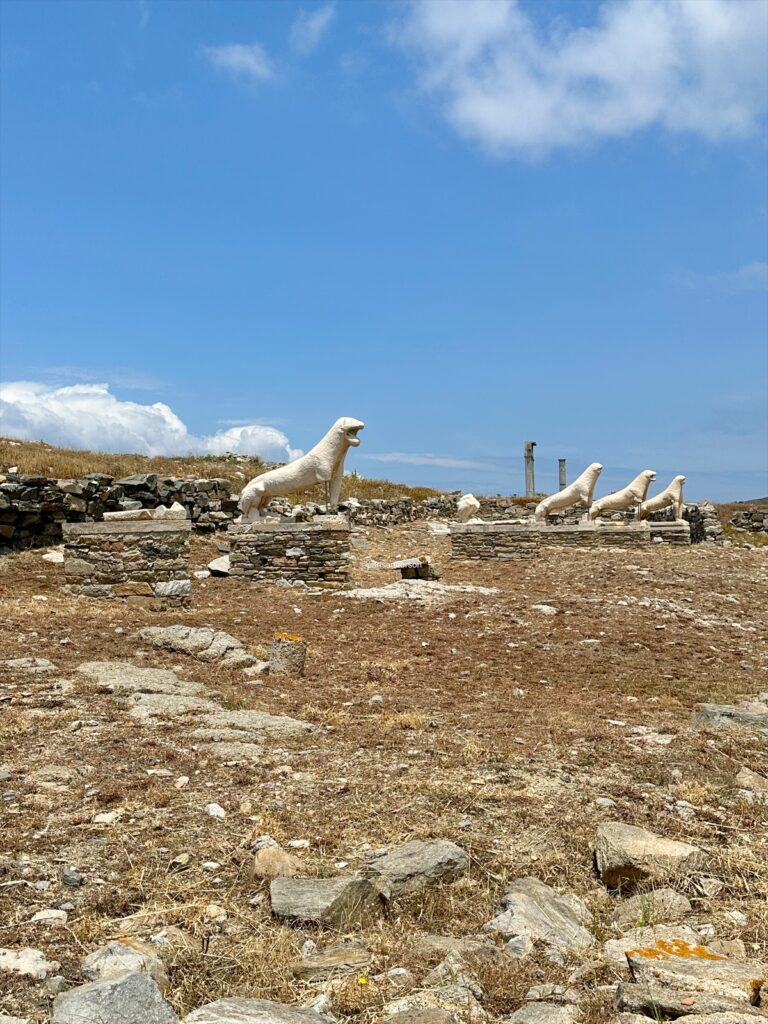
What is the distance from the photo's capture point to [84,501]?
57.7 ft

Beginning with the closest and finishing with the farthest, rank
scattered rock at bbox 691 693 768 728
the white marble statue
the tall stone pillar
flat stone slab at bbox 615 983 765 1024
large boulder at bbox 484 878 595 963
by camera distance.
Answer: flat stone slab at bbox 615 983 765 1024 < large boulder at bbox 484 878 595 963 < scattered rock at bbox 691 693 768 728 < the white marble statue < the tall stone pillar

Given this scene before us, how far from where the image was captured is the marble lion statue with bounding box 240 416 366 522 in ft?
50.3

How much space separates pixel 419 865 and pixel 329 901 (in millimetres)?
485

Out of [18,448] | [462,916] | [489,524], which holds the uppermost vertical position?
[18,448]

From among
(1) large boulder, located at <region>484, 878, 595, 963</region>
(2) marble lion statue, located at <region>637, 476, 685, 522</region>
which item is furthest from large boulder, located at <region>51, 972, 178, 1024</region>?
(2) marble lion statue, located at <region>637, 476, 685, 522</region>

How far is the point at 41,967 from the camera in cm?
286

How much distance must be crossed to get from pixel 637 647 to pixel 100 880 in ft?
25.7

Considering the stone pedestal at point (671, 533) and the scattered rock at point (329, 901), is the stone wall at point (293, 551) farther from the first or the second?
the scattered rock at point (329, 901)

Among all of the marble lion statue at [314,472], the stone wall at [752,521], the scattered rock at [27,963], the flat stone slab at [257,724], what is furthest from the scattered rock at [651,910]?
the stone wall at [752,521]

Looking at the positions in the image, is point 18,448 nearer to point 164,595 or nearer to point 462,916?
point 164,595

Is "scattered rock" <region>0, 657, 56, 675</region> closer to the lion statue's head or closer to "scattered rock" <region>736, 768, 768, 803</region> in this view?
"scattered rock" <region>736, 768, 768, 803</region>

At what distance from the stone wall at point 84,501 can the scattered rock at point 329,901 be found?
580 inches

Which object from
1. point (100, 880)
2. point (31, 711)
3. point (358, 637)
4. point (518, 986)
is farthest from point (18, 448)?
point (518, 986)

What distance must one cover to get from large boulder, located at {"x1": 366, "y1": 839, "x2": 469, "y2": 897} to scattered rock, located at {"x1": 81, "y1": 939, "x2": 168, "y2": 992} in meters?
Answer: 1.00
